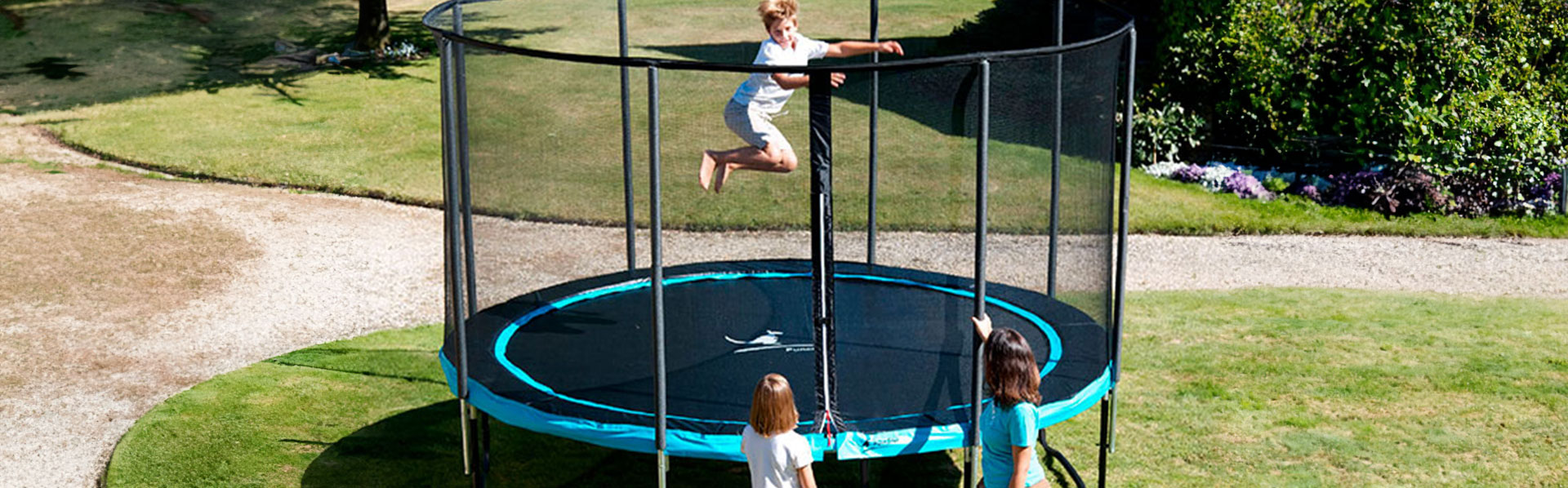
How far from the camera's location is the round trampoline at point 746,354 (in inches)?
204

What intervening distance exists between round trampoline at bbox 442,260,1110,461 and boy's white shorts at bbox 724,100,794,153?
0.78 m

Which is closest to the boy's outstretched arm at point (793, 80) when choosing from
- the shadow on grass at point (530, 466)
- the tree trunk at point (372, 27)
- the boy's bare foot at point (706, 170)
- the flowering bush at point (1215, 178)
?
the boy's bare foot at point (706, 170)

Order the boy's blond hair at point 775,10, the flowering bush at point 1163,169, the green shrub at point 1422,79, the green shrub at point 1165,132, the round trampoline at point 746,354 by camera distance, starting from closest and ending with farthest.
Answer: the round trampoline at point 746,354 → the boy's blond hair at point 775,10 → the green shrub at point 1422,79 → the flowering bush at point 1163,169 → the green shrub at point 1165,132

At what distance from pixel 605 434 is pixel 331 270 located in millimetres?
4822

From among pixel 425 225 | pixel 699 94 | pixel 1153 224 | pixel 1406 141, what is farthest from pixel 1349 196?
pixel 699 94

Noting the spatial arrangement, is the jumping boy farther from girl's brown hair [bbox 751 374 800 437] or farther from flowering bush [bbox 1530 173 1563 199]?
flowering bush [bbox 1530 173 1563 199]

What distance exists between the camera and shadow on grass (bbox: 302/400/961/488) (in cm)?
619

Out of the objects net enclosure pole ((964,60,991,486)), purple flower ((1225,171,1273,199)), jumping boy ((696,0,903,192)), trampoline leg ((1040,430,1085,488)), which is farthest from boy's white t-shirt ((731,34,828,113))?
purple flower ((1225,171,1273,199))

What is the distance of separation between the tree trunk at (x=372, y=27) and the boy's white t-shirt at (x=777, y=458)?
12.6 m

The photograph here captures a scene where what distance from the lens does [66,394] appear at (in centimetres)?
721

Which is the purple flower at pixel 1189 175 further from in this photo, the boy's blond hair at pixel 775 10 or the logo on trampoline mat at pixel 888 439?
the logo on trampoline mat at pixel 888 439

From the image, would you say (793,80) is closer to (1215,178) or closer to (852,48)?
(852,48)

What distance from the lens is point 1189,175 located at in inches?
461

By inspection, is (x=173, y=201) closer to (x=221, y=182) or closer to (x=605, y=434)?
(x=221, y=182)
